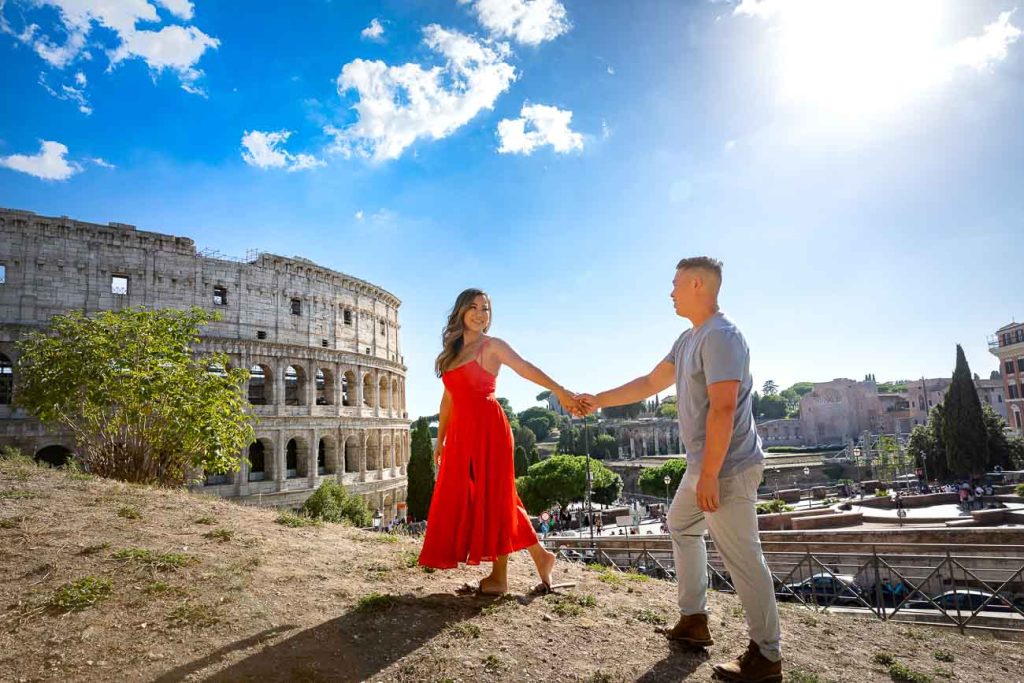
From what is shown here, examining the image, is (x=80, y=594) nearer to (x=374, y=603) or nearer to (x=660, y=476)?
(x=374, y=603)

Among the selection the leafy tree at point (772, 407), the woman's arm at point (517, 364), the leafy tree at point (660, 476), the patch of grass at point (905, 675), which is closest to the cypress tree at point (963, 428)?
the leafy tree at point (660, 476)

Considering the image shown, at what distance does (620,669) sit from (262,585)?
8.86ft

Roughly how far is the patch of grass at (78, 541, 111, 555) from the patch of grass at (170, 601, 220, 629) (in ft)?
5.53

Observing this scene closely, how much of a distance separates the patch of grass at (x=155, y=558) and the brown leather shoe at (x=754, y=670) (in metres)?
4.04

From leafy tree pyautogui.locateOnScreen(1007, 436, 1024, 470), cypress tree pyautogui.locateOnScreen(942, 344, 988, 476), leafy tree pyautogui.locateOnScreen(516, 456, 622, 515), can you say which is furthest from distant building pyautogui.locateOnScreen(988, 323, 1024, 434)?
leafy tree pyautogui.locateOnScreen(516, 456, 622, 515)

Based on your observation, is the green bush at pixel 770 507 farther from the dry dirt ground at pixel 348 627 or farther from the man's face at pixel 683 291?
the man's face at pixel 683 291

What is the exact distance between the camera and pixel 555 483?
103ft

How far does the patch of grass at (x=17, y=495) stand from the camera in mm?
6422

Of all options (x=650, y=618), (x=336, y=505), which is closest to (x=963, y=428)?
(x=336, y=505)

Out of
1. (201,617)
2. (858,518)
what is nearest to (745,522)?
(201,617)

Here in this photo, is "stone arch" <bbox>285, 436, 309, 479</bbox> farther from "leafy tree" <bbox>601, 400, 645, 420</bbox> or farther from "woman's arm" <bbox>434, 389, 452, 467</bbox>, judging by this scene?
"leafy tree" <bbox>601, 400, 645, 420</bbox>

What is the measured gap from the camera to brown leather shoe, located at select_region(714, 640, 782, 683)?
9.14ft

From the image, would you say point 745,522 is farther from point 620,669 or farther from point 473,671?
point 473,671

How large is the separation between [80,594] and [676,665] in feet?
12.6
